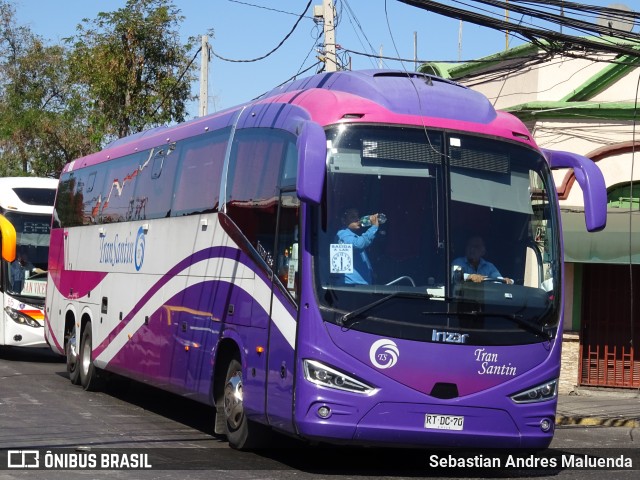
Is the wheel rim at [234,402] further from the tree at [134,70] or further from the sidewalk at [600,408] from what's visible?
the tree at [134,70]

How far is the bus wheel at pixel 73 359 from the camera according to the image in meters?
17.8

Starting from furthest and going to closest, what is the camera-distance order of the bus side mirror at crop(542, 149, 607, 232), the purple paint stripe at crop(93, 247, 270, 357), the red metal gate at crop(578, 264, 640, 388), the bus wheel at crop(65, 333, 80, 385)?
1. the red metal gate at crop(578, 264, 640, 388)
2. the bus wheel at crop(65, 333, 80, 385)
3. the purple paint stripe at crop(93, 247, 270, 357)
4. the bus side mirror at crop(542, 149, 607, 232)

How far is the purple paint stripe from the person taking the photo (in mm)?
11219

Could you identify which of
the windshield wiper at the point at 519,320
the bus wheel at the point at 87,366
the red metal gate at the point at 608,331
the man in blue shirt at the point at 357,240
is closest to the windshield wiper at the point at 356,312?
the man in blue shirt at the point at 357,240

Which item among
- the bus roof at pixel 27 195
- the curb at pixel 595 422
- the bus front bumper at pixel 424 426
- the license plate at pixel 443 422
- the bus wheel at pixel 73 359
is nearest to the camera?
the bus front bumper at pixel 424 426

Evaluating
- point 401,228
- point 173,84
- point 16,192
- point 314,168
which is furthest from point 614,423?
point 173,84

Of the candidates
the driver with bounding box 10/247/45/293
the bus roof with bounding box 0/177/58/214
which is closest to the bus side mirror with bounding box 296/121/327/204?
the driver with bounding box 10/247/45/293

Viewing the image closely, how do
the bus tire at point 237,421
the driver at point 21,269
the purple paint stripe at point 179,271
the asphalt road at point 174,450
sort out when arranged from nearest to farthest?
the asphalt road at point 174,450 < the bus tire at point 237,421 < the purple paint stripe at point 179,271 < the driver at point 21,269

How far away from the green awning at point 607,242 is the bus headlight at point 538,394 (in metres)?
8.13

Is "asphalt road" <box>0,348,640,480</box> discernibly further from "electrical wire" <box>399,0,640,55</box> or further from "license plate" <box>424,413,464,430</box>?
"electrical wire" <box>399,0,640,55</box>

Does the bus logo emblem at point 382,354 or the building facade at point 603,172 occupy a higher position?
the building facade at point 603,172

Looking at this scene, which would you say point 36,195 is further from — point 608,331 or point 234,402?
point 234,402

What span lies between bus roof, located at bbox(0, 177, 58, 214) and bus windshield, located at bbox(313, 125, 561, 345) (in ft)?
44.5

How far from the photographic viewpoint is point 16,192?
22109mm
